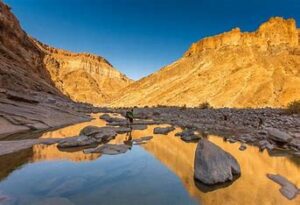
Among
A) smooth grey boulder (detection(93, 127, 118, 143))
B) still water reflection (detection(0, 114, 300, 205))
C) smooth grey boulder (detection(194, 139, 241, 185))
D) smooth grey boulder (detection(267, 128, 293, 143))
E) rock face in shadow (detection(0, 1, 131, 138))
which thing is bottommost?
still water reflection (detection(0, 114, 300, 205))

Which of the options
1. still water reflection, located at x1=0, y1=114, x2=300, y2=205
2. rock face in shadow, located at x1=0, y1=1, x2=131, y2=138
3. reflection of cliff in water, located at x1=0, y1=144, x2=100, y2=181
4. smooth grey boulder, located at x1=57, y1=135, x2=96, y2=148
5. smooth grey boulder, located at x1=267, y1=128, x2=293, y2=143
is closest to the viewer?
still water reflection, located at x1=0, y1=114, x2=300, y2=205

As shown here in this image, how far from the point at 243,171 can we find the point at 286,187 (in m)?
1.75

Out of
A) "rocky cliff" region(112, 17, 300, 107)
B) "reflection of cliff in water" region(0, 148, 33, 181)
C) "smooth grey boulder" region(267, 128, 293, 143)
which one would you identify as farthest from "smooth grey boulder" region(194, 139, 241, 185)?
"rocky cliff" region(112, 17, 300, 107)

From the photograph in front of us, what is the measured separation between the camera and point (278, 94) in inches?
2430

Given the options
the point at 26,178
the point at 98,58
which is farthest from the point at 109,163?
the point at 98,58

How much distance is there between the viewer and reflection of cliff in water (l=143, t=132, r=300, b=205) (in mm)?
7109

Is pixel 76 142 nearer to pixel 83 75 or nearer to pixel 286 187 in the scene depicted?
pixel 286 187

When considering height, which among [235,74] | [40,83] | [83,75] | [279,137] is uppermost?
[83,75]

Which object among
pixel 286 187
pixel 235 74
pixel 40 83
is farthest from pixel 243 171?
pixel 235 74

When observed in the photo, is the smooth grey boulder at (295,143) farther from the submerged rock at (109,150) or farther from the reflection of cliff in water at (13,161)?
the reflection of cliff in water at (13,161)

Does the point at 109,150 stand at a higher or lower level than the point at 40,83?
lower

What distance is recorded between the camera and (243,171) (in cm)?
952

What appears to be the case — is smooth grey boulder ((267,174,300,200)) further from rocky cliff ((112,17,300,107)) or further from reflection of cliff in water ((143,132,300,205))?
rocky cliff ((112,17,300,107))

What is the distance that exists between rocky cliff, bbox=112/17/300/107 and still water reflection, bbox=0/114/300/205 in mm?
51489
